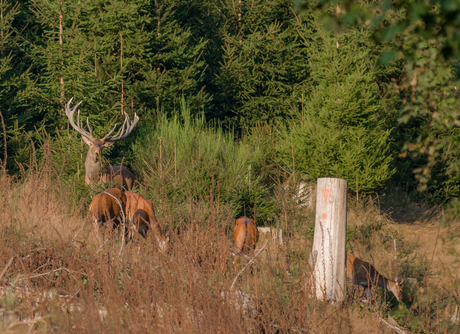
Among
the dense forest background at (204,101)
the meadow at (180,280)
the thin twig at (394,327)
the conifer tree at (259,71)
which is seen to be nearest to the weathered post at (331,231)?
the meadow at (180,280)

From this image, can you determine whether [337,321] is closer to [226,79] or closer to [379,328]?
[379,328]

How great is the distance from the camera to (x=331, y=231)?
15.0ft

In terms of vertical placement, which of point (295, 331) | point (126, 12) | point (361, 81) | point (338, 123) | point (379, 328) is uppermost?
point (126, 12)

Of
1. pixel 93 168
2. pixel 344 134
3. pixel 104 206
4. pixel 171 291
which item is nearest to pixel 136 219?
pixel 104 206

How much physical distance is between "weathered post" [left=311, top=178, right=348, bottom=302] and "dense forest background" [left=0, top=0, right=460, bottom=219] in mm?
3623

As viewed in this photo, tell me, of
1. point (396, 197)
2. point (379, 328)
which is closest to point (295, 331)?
point (379, 328)

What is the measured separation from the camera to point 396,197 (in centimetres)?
1436

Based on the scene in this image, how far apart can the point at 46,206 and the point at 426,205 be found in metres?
11.7

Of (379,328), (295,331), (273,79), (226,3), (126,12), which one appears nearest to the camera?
(295,331)

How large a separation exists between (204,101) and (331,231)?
10027 millimetres

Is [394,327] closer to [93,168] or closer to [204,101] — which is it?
[93,168]

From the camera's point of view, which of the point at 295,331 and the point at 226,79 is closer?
the point at 295,331

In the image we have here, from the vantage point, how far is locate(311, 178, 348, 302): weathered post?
4516 mm

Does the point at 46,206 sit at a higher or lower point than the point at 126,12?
lower
